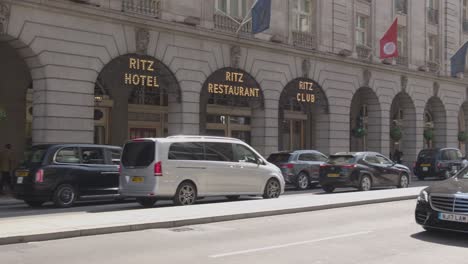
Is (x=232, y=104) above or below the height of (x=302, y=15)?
below

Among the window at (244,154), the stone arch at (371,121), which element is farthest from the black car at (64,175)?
the stone arch at (371,121)

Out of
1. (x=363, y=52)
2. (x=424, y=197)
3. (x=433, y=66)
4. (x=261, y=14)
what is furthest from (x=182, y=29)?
(x=433, y=66)

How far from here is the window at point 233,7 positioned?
26.9 meters

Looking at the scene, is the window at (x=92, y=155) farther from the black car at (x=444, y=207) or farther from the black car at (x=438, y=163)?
the black car at (x=438, y=163)

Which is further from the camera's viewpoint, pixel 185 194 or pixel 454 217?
pixel 185 194

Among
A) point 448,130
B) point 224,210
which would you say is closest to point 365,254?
point 224,210

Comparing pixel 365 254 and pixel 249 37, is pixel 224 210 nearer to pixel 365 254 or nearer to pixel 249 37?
pixel 365 254

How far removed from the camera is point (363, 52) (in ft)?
113

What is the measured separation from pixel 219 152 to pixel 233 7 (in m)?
12.7

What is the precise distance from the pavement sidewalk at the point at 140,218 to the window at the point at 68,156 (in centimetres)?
336

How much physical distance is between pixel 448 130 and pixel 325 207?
30.5 m

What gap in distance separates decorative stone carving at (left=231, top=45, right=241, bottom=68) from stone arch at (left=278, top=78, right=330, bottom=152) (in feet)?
13.2

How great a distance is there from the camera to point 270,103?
94.4 feet

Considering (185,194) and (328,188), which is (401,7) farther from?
(185,194)
